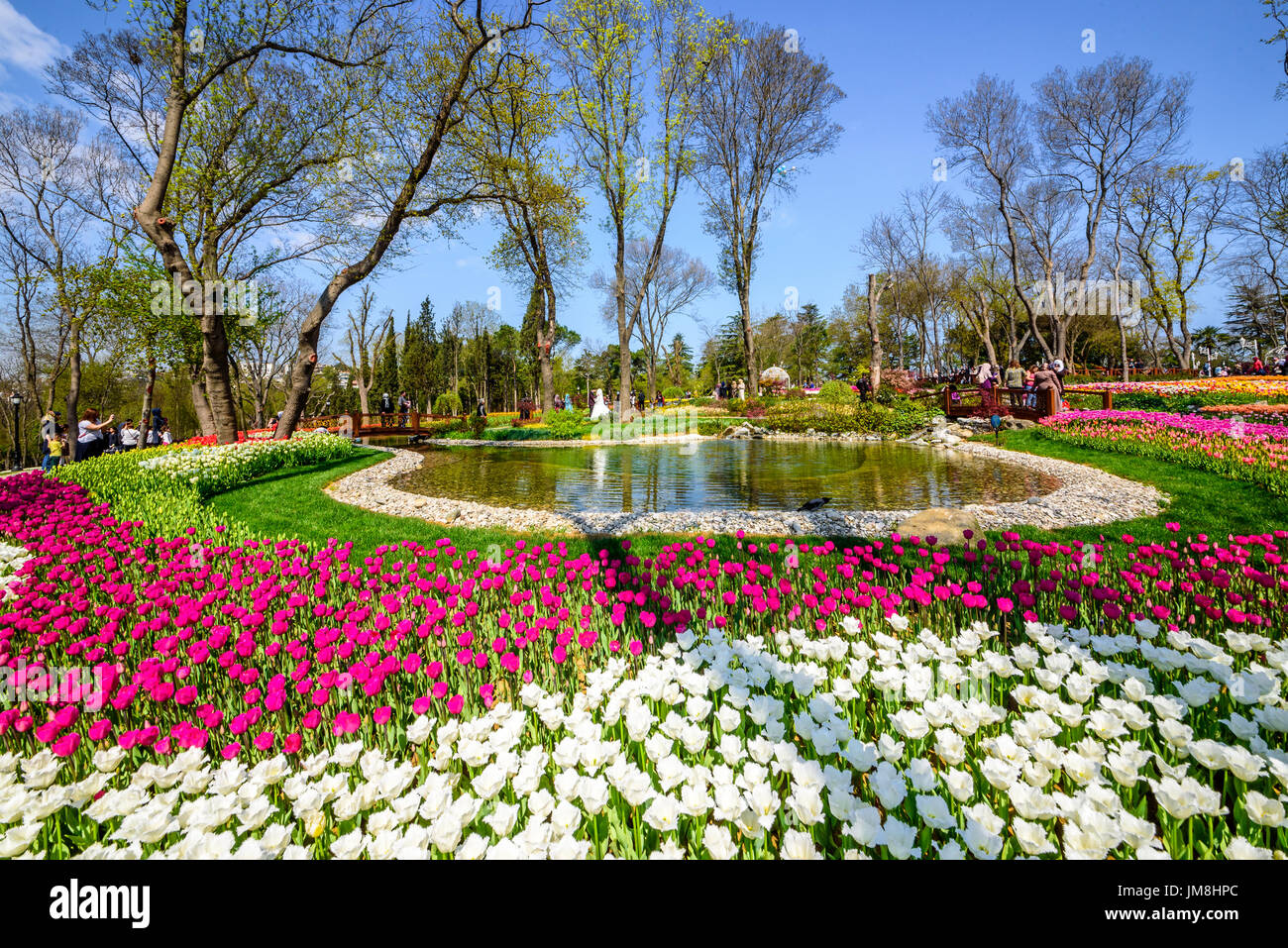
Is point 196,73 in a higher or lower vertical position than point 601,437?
higher

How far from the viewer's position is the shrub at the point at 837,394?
62.1 feet

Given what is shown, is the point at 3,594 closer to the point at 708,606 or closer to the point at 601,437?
the point at 708,606

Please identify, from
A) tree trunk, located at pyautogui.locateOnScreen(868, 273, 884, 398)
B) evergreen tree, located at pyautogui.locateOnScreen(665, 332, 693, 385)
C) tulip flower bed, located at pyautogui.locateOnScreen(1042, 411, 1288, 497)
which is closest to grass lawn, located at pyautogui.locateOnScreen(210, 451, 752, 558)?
tulip flower bed, located at pyautogui.locateOnScreen(1042, 411, 1288, 497)

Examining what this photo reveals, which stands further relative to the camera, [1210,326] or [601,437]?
[1210,326]

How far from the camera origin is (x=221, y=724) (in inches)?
75.0

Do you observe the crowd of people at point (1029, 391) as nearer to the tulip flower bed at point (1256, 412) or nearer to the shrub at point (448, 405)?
the tulip flower bed at point (1256, 412)

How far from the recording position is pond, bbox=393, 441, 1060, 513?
6863 millimetres

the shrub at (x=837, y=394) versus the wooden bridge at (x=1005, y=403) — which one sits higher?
the shrub at (x=837, y=394)

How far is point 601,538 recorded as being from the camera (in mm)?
4758

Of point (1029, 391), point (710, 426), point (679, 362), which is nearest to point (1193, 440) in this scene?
point (1029, 391)

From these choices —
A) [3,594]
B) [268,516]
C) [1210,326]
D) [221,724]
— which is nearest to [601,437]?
[268,516]

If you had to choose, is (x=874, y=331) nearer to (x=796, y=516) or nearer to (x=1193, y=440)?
(x=1193, y=440)

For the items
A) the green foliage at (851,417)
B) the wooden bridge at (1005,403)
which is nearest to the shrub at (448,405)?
the green foliage at (851,417)
